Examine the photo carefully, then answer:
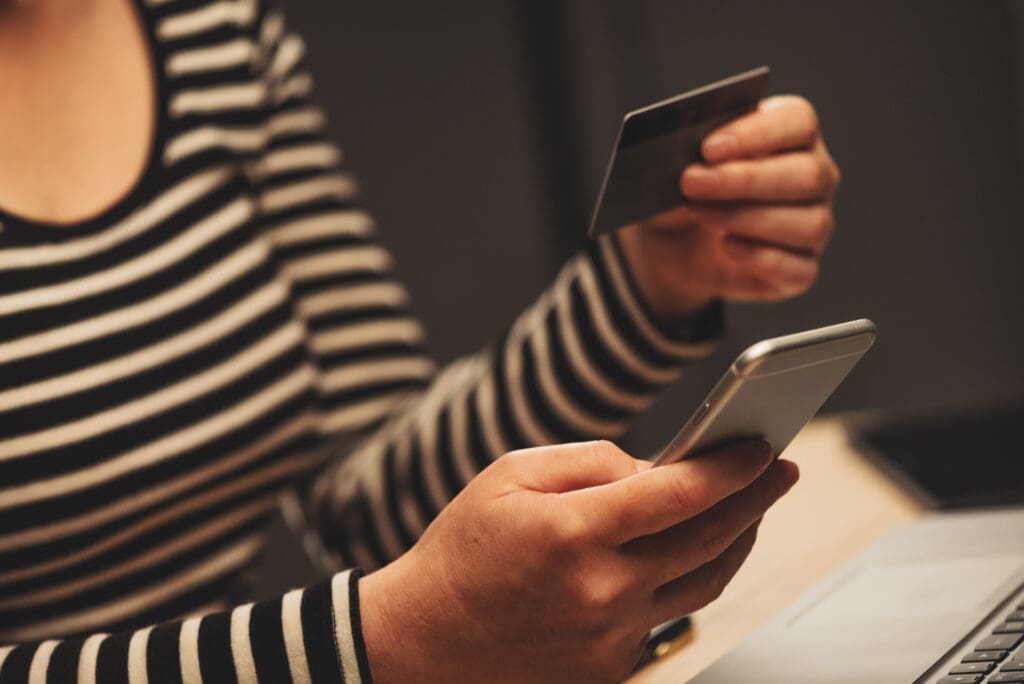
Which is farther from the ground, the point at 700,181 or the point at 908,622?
the point at 700,181

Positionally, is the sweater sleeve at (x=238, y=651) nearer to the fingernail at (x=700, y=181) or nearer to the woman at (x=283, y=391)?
the woman at (x=283, y=391)

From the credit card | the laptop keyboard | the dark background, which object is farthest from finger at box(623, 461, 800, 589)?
the dark background

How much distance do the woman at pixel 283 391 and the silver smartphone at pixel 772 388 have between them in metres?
0.01

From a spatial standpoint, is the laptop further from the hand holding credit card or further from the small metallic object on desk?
the hand holding credit card

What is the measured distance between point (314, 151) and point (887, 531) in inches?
19.9

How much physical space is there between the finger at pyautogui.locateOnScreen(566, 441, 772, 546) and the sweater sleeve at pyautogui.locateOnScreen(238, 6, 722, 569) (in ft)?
1.14

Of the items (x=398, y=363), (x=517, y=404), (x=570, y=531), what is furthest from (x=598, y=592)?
(x=398, y=363)

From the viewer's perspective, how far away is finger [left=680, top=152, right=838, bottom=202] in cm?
69

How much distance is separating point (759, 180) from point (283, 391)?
35 cm

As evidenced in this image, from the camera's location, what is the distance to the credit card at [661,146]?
0.64 meters

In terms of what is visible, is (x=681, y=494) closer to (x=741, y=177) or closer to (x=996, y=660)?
(x=996, y=660)

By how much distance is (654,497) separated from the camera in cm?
44

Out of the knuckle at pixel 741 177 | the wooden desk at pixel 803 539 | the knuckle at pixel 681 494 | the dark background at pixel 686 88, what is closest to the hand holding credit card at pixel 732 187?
the knuckle at pixel 741 177

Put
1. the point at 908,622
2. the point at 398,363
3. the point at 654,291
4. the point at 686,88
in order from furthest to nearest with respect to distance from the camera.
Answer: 1. the point at 686,88
2. the point at 398,363
3. the point at 654,291
4. the point at 908,622
